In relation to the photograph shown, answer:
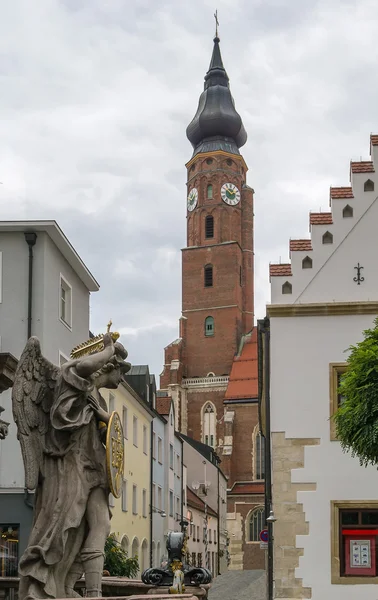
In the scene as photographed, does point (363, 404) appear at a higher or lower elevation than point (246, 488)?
higher

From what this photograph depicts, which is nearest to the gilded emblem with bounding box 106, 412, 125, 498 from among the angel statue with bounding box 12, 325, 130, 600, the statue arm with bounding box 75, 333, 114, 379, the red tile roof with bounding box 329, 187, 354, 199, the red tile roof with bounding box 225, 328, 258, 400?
the angel statue with bounding box 12, 325, 130, 600

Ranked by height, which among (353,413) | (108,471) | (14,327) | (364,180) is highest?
(364,180)

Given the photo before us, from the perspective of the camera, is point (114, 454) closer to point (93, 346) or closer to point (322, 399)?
point (93, 346)

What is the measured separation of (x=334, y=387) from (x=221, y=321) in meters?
80.1

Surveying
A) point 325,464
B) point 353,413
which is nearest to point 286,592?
point 325,464


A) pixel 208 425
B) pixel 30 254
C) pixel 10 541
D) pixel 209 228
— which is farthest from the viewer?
pixel 209 228

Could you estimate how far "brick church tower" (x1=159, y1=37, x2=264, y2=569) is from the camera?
87.6m

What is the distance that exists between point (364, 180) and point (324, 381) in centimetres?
498

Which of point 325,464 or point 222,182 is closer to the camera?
point 325,464

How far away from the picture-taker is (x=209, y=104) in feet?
366

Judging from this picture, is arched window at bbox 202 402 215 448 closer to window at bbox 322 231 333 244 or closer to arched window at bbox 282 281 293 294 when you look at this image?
arched window at bbox 282 281 293 294

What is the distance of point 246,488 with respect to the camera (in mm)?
85875

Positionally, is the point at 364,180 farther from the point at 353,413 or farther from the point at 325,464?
the point at 353,413

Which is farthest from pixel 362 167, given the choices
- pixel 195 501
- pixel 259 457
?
pixel 259 457
